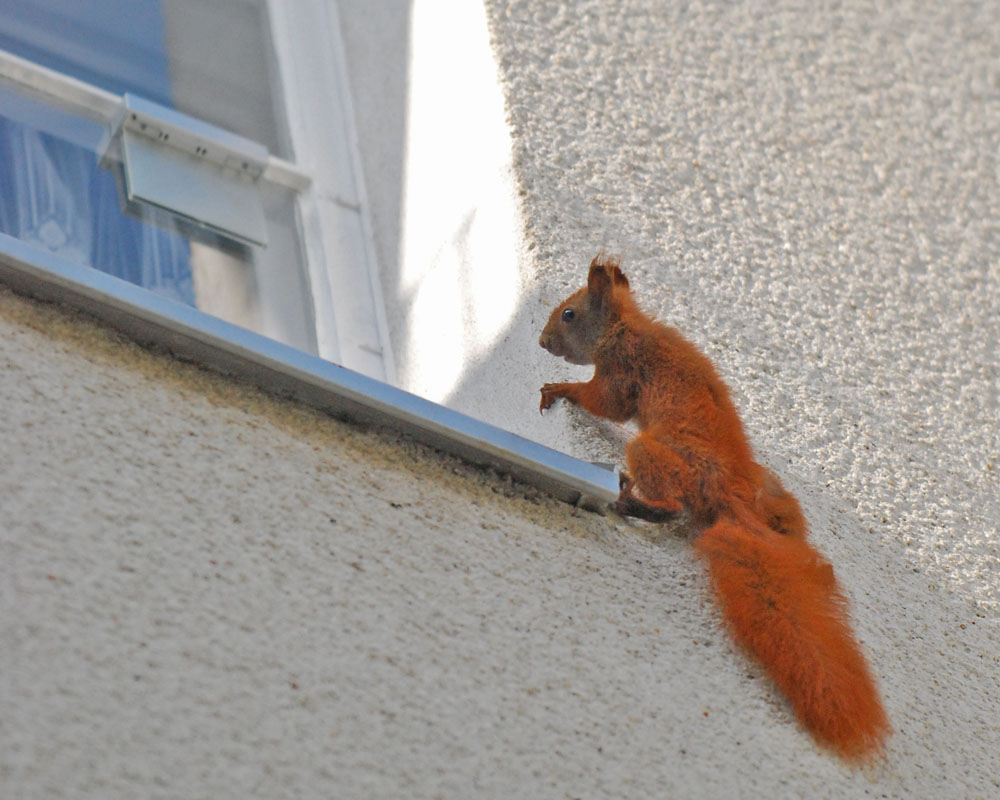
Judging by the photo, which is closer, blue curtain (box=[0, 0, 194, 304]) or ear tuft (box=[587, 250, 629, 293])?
ear tuft (box=[587, 250, 629, 293])

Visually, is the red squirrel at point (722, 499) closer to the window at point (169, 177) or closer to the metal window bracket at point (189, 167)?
the window at point (169, 177)

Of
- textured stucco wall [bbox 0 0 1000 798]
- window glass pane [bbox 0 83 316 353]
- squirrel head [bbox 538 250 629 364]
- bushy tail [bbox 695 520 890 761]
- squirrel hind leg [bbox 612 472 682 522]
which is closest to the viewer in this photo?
textured stucco wall [bbox 0 0 1000 798]

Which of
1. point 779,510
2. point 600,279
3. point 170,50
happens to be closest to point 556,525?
point 779,510

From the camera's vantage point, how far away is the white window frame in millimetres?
1192

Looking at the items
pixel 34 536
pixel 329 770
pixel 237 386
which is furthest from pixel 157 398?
pixel 329 770

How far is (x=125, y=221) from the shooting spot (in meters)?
1.88

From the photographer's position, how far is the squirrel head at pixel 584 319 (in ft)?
5.18

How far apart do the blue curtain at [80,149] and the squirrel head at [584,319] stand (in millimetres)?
636

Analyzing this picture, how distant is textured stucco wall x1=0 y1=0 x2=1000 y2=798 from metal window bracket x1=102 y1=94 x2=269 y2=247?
20.8 inches

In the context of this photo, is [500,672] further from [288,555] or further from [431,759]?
[288,555]

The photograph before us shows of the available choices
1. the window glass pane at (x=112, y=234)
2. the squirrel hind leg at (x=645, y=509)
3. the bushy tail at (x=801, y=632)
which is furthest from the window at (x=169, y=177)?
the bushy tail at (x=801, y=632)

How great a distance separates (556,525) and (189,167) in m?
1.09

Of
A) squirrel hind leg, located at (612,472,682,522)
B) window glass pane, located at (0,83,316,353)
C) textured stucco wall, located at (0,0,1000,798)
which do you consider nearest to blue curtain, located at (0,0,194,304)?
window glass pane, located at (0,83,316,353)

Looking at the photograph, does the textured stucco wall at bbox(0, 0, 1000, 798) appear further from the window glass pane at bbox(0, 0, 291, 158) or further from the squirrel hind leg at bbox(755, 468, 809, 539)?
the window glass pane at bbox(0, 0, 291, 158)
